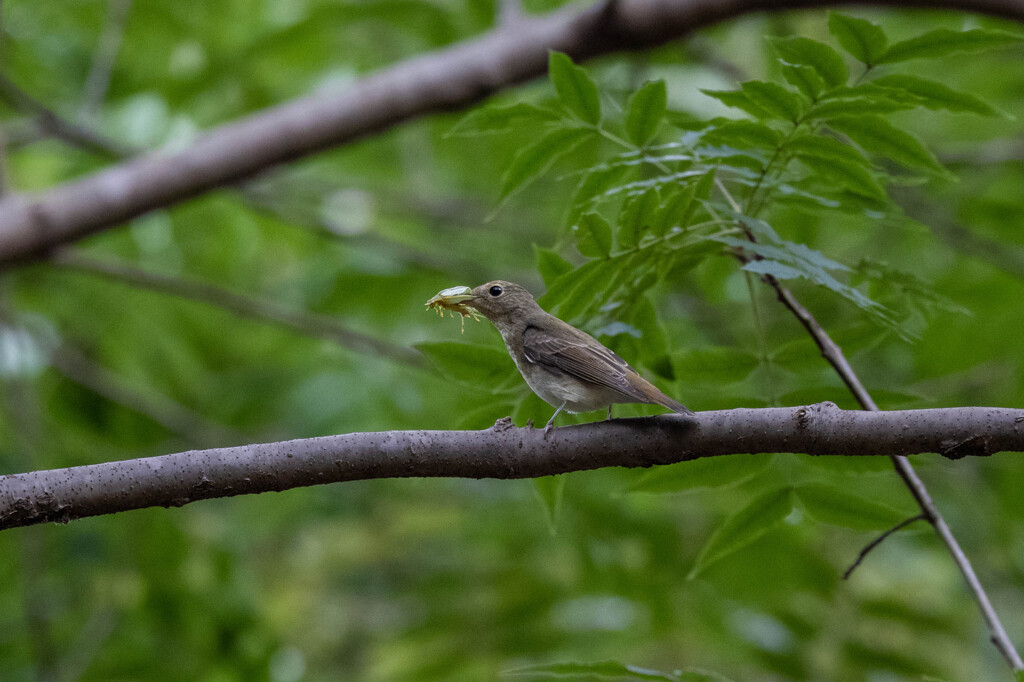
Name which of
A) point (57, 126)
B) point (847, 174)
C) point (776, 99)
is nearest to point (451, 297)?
point (776, 99)

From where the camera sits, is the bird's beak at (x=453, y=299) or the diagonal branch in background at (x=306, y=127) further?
the diagonal branch in background at (x=306, y=127)

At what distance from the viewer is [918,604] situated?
4.95 metres

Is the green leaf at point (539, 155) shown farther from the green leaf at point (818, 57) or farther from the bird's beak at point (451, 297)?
the green leaf at point (818, 57)

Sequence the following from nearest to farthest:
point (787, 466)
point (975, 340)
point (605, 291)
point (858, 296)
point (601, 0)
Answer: point (858, 296) < point (605, 291) < point (787, 466) < point (975, 340) < point (601, 0)

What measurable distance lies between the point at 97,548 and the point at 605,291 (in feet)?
13.5

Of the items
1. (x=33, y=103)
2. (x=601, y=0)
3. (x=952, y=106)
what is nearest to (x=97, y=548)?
(x=33, y=103)

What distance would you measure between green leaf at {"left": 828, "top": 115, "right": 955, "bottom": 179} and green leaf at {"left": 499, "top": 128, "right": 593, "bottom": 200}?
723 mm

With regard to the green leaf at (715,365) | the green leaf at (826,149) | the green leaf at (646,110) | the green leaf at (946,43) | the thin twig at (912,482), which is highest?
the green leaf at (646,110)

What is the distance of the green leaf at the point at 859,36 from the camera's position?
252 centimetres

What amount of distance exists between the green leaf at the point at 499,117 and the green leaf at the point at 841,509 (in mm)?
1295

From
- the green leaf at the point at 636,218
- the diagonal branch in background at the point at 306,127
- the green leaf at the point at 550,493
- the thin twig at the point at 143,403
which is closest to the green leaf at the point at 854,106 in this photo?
the green leaf at the point at 636,218

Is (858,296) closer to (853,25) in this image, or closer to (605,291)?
(605,291)

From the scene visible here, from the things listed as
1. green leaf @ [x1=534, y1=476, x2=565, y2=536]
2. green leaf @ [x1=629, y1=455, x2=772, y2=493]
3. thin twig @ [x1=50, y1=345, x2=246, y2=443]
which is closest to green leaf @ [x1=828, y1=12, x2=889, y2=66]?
green leaf @ [x1=629, y1=455, x2=772, y2=493]

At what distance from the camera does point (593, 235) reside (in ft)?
7.73
